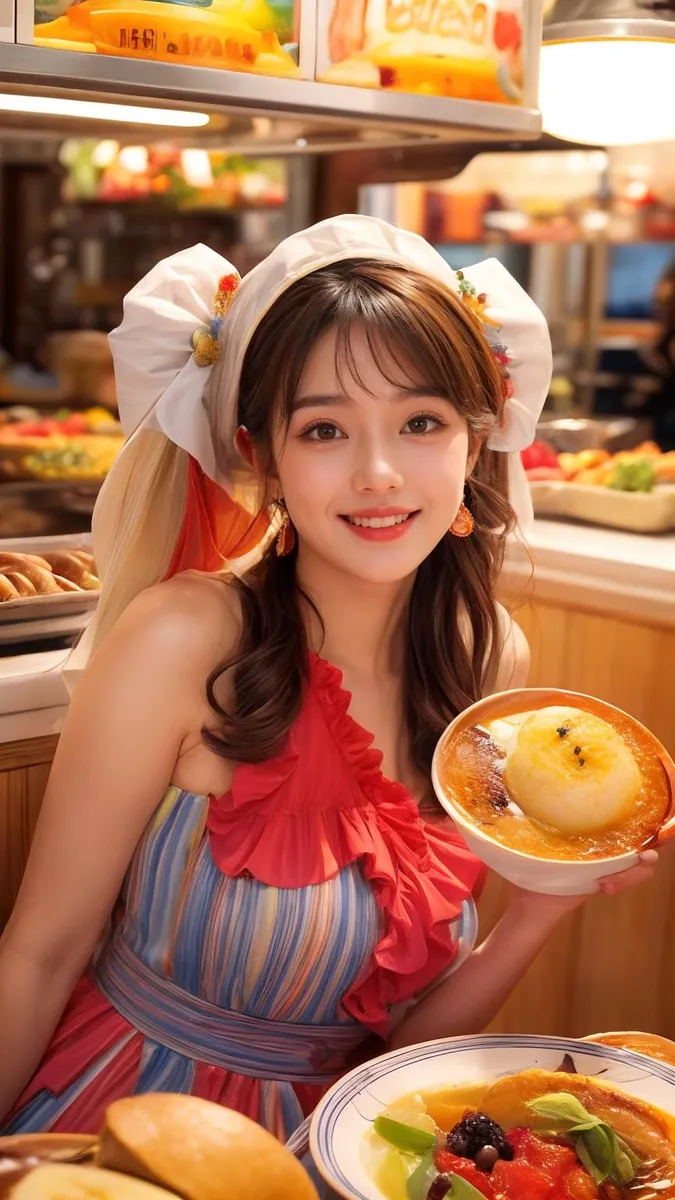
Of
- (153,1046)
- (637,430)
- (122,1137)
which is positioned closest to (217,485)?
(153,1046)

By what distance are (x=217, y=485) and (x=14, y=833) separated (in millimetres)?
509

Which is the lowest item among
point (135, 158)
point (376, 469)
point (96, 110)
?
point (376, 469)

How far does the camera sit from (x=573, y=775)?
3.89 ft

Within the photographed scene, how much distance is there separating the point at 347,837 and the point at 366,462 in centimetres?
41

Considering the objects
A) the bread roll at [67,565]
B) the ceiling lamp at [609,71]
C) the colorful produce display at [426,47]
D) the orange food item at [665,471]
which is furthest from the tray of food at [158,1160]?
the orange food item at [665,471]

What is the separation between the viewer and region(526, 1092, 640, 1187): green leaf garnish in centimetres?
100

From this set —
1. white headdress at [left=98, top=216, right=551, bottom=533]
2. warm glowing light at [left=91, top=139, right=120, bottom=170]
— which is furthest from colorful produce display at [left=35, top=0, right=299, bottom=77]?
warm glowing light at [left=91, top=139, right=120, bottom=170]

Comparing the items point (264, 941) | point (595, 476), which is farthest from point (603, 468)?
point (264, 941)

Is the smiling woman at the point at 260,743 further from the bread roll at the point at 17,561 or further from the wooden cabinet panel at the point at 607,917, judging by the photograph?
the wooden cabinet panel at the point at 607,917

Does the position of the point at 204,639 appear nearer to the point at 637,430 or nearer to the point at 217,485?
the point at 217,485

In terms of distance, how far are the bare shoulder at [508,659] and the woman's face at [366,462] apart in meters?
0.40

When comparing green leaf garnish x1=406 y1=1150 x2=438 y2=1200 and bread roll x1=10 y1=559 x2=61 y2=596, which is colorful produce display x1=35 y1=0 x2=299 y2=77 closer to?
bread roll x1=10 y1=559 x2=61 y2=596

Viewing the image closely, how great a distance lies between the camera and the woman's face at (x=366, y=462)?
Result: 4.58 ft

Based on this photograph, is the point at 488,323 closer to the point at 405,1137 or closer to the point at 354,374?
the point at 354,374
